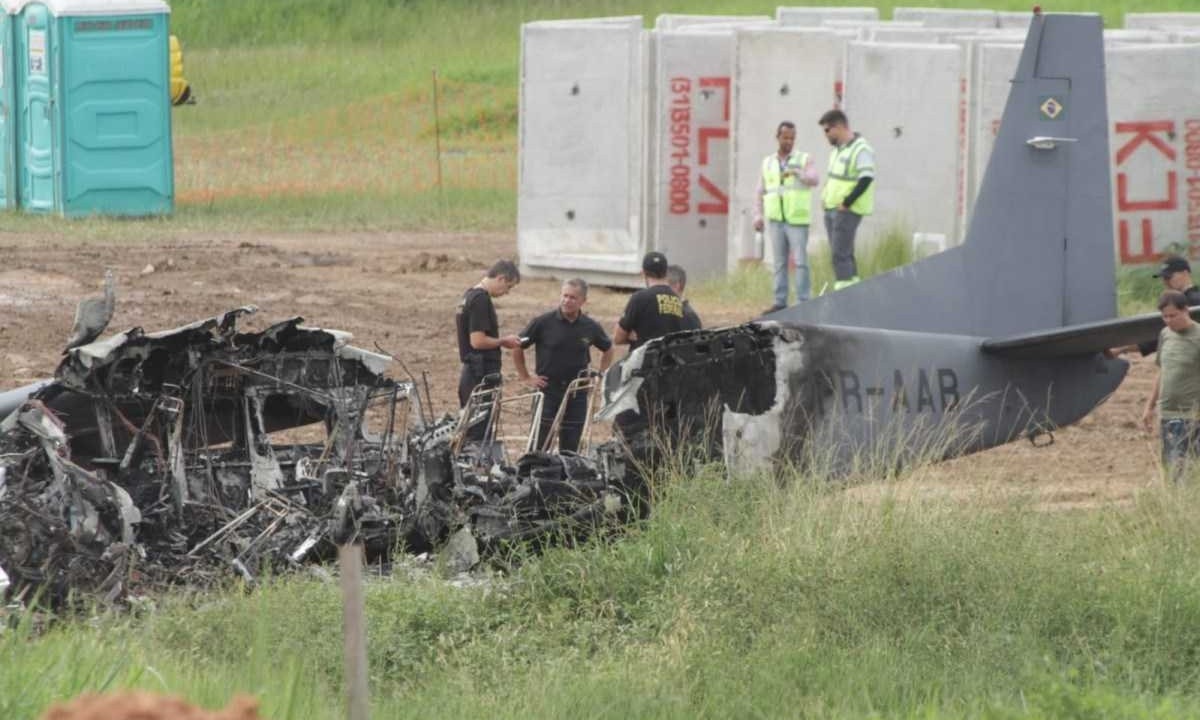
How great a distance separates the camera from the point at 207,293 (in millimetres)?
20891

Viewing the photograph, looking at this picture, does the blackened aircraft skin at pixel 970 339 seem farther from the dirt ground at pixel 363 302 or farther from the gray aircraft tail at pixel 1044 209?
the dirt ground at pixel 363 302

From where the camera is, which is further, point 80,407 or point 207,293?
point 207,293

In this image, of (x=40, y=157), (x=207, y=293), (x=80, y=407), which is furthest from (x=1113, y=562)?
(x=40, y=157)

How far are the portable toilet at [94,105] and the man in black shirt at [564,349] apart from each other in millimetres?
15841

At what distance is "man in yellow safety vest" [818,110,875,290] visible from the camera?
17.8 m

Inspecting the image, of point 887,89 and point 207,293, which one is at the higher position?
point 887,89

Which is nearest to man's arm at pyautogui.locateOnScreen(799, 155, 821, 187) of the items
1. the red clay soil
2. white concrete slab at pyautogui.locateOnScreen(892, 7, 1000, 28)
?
white concrete slab at pyautogui.locateOnScreen(892, 7, 1000, 28)

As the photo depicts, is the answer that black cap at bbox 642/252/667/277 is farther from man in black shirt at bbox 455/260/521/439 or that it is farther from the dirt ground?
the dirt ground

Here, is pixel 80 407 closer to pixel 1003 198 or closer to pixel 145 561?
pixel 145 561

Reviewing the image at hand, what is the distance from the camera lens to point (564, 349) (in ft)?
41.1

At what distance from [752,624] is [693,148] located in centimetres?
1384

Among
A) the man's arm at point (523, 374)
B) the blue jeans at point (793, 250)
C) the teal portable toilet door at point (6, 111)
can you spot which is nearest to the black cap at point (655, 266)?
the man's arm at point (523, 374)

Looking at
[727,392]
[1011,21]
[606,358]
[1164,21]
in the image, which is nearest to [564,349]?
[606,358]

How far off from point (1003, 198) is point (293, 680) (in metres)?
7.26
